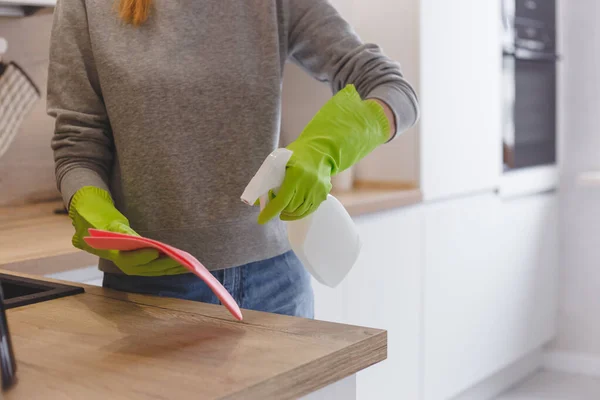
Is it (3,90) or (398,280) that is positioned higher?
(3,90)

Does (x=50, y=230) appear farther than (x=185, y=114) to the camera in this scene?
Yes

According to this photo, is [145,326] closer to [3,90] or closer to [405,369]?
[3,90]

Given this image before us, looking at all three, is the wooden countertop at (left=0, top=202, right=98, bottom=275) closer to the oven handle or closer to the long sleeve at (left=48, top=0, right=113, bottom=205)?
the long sleeve at (left=48, top=0, right=113, bottom=205)

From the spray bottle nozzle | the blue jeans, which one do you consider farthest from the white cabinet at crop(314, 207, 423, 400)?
the spray bottle nozzle

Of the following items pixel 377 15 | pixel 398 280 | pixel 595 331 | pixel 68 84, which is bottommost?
pixel 595 331

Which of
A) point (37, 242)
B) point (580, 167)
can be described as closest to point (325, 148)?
point (37, 242)

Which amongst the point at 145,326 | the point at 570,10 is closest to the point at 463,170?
the point at 570,10

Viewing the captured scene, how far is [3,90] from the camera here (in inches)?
75.7

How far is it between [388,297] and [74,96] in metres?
1.24

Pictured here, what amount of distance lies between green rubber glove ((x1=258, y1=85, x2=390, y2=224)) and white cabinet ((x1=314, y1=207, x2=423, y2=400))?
3.05 feet

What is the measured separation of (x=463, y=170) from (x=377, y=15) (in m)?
0.54

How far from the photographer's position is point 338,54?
3.86ft

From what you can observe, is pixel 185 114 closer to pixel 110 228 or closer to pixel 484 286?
pixel 110 228

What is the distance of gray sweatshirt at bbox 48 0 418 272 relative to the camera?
1.12 metres
